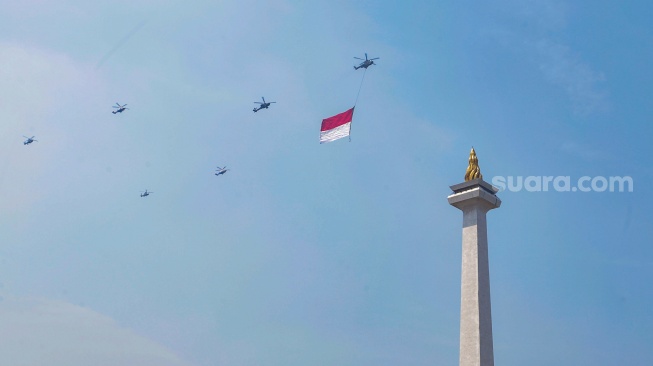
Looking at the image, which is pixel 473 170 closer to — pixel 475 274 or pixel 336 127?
pixel 475 274

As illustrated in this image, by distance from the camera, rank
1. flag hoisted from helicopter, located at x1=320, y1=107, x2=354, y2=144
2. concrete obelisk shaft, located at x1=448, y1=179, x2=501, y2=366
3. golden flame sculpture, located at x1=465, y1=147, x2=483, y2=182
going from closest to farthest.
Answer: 1. concrete obelisk shaft, located at x1=448, y1=179, x2=501, y2=366
2. golden flame sculpture, located at x1=465, y1=147, x2=483, y2=182
3. flag hoisted from helicopter, located at x1=320, y1=107, x2=354, y2=144

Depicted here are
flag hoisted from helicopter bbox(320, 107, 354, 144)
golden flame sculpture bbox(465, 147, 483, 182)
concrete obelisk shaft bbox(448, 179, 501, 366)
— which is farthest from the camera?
flag hoisted from helicopter bbox(320, 107, 354, 144)

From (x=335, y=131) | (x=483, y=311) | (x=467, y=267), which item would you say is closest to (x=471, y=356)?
(x=483, y=311)

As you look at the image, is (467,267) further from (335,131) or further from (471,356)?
(335,131)

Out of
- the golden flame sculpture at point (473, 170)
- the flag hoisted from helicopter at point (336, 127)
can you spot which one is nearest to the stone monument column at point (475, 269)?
the golden flame sculpture at point (473, 170)

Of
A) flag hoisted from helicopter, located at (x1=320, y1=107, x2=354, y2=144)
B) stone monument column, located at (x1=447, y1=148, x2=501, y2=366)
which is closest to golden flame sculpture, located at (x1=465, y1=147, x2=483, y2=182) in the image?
stone monument column, located at (x1=447, y1=148, x2=501, y2=366)

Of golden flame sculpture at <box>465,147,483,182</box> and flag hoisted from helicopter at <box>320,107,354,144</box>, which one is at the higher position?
flag hoisted from helicopter at <box>320,107,354,144</box>

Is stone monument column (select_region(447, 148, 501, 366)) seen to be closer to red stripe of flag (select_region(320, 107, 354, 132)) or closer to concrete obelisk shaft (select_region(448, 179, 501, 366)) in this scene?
concrete obelisk shaft (select_region(448, 179, 501, 366))
